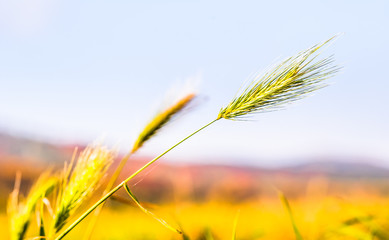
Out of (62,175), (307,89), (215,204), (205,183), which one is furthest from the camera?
(205,183)

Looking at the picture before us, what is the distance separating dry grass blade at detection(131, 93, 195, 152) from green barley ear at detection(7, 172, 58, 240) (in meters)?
0.26

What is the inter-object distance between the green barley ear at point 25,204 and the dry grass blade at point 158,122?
10.3 inches

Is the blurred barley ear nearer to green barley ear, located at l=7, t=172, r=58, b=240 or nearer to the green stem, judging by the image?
the green stem

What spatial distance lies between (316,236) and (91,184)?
875mm

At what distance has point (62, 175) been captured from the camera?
37.0 inches

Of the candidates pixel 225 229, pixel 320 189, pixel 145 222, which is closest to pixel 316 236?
pixel 320 189

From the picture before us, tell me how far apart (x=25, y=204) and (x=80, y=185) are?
248mm

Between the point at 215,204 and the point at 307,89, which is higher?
the point at 307,89

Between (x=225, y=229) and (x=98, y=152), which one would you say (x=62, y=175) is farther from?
(x=225, y=229)

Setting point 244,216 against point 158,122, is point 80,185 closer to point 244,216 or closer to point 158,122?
point 158,122

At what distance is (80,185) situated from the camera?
33.0 inches

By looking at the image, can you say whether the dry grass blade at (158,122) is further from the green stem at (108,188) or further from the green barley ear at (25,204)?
the green barley ear at (25,204)

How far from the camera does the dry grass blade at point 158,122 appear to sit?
0.96 meters

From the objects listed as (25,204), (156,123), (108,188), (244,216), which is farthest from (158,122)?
(244,216)
